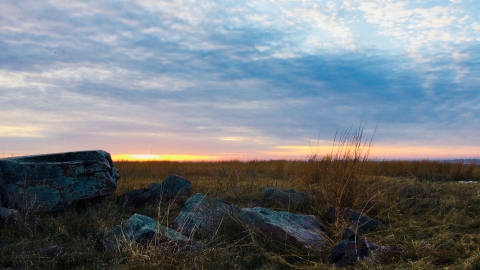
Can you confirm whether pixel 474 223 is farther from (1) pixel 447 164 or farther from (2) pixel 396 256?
(1) pixel 447 164

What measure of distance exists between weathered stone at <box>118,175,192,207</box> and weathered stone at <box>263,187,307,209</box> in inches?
62.3

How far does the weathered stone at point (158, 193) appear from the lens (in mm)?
7195

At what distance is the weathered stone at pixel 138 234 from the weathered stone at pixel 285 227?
94cm

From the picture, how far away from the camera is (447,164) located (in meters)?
14.7

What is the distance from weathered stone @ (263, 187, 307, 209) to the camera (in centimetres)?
655

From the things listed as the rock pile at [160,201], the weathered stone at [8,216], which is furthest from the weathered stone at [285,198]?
the weathered stone at [8,216]

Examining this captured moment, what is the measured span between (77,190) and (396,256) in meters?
4.86

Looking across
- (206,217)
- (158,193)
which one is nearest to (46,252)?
(206,217)

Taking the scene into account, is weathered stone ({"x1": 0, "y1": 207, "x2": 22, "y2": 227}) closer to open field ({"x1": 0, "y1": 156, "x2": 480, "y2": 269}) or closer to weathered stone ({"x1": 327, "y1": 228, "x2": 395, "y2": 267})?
open field ({"x1": 0, "y1": 156, "x2": 480, "y2": 269})

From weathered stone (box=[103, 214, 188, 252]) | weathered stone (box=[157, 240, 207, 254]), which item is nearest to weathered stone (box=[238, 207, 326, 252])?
weathered stone (box=[157, 240, 207, 254])

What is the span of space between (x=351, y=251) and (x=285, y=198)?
122 inches

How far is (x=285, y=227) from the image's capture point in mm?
4625

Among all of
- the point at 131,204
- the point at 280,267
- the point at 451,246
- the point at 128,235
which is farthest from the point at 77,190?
the point at 451,246

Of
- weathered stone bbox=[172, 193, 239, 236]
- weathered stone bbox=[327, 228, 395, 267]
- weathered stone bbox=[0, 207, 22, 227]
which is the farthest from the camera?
weathered stone bbox=[0, 207, 22, 227]
